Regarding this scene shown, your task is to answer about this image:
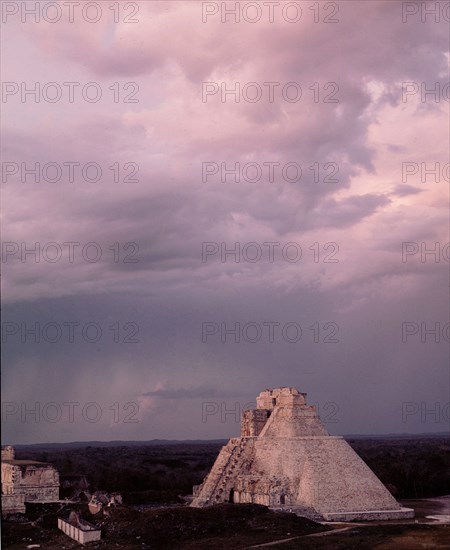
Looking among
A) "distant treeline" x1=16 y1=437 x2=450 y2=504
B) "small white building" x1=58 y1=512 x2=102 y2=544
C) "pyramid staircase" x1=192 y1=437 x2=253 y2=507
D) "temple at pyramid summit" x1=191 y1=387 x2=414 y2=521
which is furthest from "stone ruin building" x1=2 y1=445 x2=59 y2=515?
"pyramid staircase" x1=192 y1=437 x2=253 y2=507

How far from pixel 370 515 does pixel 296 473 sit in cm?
473

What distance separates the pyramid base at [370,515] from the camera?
140 feet

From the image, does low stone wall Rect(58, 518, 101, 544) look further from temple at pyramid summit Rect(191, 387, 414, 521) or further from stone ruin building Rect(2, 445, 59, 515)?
stone ruin building Rect(2, 445, 59, 515)

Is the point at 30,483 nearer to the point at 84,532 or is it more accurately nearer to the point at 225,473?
the point at 225,473

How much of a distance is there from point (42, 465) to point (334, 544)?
2884 cm

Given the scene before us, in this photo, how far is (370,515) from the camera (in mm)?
43469

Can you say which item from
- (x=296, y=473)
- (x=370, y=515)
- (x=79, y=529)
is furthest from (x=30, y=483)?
(x=370, y=515)

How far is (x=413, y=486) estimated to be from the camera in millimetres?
65188

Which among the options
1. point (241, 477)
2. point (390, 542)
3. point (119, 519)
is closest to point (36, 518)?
point (119, 519)

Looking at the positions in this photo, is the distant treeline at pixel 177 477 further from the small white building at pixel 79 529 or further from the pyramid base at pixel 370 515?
the small white building at pixel 79 529

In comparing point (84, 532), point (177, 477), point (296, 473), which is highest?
point (296, 473)

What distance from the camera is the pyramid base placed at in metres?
42.7

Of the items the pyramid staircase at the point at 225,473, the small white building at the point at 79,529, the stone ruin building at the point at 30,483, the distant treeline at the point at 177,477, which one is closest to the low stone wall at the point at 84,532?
the small white building at the point at 79,529

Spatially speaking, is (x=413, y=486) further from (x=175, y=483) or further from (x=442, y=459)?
(x=175, y=483)
